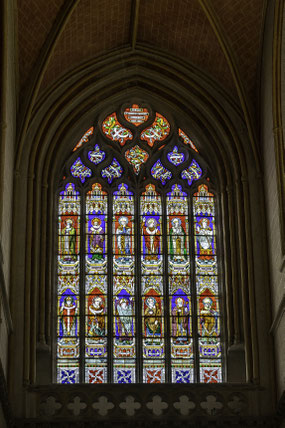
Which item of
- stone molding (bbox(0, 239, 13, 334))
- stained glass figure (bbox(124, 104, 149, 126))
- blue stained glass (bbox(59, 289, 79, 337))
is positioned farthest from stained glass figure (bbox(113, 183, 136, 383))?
stone molding (bbox(0, 239, 13, 334))

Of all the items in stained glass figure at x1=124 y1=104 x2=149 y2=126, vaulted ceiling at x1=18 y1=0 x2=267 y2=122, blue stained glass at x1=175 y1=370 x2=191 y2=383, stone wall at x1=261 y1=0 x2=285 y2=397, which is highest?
vaulted ceiling at x1=18 y1=0 x2=267 y2=122

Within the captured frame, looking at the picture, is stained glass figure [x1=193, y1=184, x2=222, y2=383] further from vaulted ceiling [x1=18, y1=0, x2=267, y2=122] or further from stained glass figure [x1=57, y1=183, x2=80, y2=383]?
stained glass figure [x1=57, y1=183, x2=80, y2=383]

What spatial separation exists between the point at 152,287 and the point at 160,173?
2.60 metres

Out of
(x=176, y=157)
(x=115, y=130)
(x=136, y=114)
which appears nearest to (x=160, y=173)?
(x=176, y=157)

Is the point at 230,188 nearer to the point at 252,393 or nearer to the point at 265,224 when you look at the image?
the point at 265,224

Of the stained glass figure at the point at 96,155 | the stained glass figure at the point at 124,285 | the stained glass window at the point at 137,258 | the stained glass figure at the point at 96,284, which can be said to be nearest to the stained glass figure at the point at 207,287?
the stained glass window at the point at 137,258

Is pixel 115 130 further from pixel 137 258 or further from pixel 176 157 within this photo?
pixel 137 258

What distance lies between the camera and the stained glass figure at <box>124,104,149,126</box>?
2227 centimetres

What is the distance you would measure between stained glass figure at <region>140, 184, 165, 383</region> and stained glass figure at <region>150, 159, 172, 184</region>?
254 mm

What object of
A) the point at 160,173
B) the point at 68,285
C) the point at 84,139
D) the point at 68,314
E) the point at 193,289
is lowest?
the point at 68,314

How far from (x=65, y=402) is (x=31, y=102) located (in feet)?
19.3

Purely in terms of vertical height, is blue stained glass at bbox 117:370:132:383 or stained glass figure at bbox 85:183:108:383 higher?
stained glass figure at bbox 85:183:108:383

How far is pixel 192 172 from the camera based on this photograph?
21.8 meters

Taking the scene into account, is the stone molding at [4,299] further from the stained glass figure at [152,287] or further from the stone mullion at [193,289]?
the stone mullion at [193,289]
